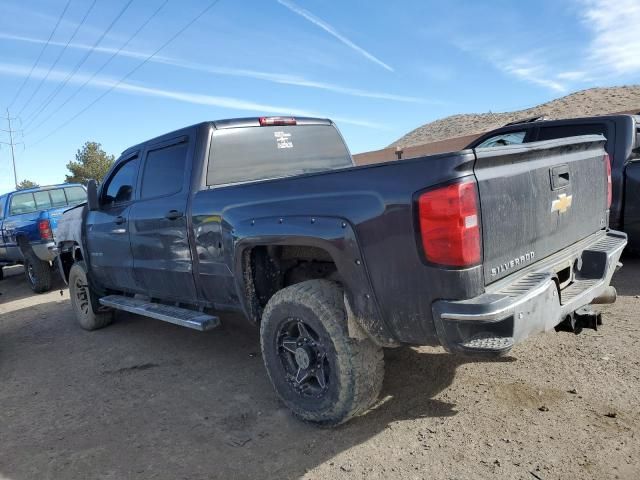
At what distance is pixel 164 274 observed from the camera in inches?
167

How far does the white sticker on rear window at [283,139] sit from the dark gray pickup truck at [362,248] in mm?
19

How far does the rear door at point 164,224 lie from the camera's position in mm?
3900

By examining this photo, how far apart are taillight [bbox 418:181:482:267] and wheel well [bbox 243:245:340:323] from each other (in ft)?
3.64

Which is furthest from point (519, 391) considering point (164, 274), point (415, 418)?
point (164, 274)

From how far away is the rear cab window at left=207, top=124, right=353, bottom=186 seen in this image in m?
3.95

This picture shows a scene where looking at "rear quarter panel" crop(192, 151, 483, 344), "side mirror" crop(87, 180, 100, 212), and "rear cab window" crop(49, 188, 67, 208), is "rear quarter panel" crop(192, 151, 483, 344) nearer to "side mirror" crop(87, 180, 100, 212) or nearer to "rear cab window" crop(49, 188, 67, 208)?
"side mirror" crop(87, 180, 100, 212)

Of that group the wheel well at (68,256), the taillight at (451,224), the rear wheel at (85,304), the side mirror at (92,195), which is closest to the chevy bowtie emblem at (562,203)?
the taillight at (451,224)

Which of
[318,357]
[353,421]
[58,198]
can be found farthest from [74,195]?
[353,421]

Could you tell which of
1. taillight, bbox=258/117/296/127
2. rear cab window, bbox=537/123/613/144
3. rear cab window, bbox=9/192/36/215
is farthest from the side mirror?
rear cab window, bbox=9/192/36/215

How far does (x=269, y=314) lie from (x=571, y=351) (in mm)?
2374

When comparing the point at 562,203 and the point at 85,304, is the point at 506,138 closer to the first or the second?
the point at 562,203

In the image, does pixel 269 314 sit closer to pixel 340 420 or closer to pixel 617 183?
pixel 340 420

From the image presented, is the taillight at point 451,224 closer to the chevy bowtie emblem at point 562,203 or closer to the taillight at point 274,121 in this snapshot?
the chevy bowtie emblem at point 562,203

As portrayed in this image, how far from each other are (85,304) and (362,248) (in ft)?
15.5
